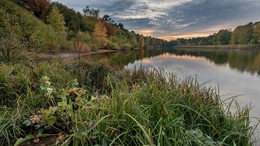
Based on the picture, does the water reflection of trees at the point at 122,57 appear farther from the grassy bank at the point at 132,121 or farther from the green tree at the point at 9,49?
the grassy bank at the point at 132,121

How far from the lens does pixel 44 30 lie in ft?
79.7

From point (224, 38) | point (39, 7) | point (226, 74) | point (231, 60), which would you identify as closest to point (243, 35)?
point (224, 38)

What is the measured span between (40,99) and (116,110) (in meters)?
1.54

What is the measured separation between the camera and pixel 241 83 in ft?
34.6

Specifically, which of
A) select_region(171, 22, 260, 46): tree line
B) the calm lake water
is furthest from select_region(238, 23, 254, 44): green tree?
the calm lake water

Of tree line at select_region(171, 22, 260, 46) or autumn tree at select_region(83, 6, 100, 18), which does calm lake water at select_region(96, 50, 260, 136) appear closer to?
tree line at select_region(171, 22, 260, 46)

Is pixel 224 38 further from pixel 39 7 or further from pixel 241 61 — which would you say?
pixel 39 7

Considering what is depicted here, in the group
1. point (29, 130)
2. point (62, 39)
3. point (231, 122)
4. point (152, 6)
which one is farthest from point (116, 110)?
point (62, 39)

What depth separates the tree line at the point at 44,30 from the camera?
10.8 meters

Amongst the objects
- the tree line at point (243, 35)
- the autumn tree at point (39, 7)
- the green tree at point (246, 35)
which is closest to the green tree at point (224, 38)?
the tree line at point (243, 35)

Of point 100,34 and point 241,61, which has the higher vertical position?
point 100,34

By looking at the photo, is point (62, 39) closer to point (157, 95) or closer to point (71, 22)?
point (71, 22)

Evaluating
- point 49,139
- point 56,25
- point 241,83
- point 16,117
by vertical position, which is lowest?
point 241,83

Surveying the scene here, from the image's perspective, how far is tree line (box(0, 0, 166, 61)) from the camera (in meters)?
10.8
